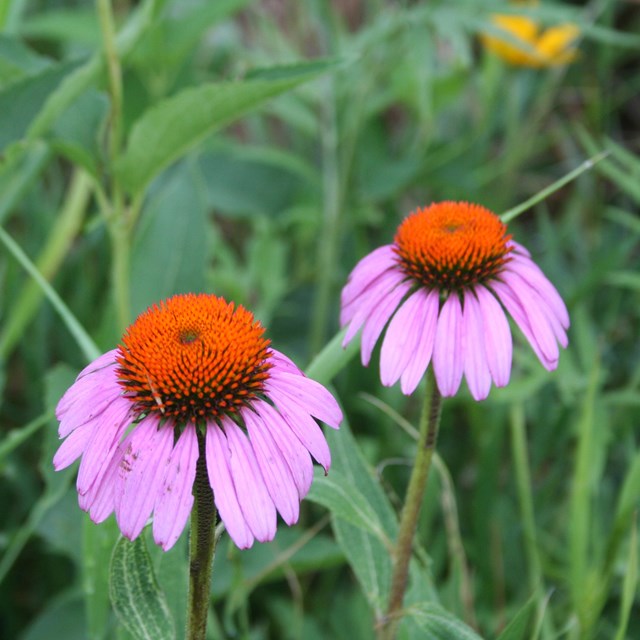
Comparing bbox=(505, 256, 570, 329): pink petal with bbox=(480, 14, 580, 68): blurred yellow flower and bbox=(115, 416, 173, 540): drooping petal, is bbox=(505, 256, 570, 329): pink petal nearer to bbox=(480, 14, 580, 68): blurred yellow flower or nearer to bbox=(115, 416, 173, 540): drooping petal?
bbox=(115, 416, 173, 540): drooping petal

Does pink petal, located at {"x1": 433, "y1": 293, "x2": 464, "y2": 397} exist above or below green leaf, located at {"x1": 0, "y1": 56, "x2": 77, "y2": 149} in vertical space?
below

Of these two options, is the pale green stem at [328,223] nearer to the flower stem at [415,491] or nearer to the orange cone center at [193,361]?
the flower stem at [415,491]

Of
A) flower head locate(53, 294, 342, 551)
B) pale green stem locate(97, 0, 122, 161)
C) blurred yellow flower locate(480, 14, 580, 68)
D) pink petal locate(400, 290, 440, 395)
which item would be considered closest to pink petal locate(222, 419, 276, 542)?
flower head locate(53, 294, 342, 551)

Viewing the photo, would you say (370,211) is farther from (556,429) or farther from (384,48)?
(556,429)

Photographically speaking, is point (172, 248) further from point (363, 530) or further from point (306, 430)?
point (306, 430)

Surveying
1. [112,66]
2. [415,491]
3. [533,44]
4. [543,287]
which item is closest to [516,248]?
[543,287]

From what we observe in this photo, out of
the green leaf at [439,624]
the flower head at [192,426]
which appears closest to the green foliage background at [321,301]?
the green leaf at [439,624]
